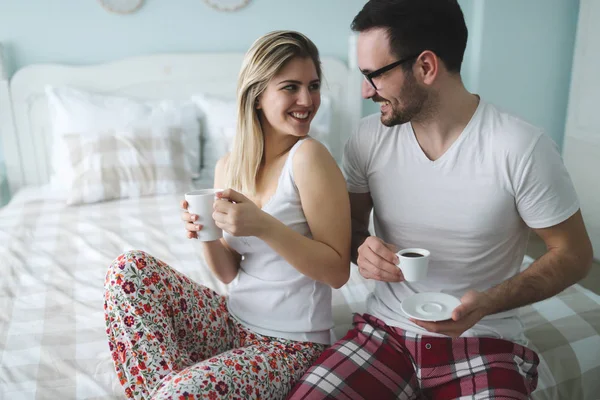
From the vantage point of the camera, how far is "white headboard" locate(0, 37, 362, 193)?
9.57 feet

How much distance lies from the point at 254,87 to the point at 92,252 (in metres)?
1.12

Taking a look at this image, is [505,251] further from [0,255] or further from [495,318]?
[0,255]

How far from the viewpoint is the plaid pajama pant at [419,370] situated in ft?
3.67

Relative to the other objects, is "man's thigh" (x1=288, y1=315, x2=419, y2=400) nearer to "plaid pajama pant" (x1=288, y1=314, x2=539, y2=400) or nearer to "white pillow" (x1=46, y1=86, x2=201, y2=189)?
"plaid pajama pant" (x1=288, y1=314, x2=539, y2=400)

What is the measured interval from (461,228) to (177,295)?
660mm

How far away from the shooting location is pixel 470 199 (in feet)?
3.97

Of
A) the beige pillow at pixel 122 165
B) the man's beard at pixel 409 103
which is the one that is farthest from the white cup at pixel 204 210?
the beige pillow at pixel 122 165

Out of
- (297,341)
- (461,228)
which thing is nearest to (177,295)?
(297,341)

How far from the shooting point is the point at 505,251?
4.11 ft

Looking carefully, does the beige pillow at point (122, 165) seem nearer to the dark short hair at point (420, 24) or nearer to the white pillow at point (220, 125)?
the white pillow at point (220, 125)

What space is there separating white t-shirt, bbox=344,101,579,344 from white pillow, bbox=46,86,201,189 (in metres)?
1.67


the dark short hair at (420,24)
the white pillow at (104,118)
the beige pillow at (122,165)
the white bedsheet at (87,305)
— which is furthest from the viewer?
the white pillow at (104,118)

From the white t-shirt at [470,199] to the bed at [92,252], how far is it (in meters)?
0.29

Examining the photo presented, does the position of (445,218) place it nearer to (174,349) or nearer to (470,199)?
(470,199)
